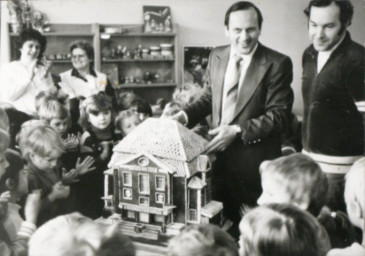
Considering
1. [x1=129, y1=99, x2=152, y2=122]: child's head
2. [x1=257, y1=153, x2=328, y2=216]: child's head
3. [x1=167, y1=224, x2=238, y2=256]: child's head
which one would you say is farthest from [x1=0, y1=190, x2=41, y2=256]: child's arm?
[x1=257, y1=153, x2=328, y2=216]: child's head

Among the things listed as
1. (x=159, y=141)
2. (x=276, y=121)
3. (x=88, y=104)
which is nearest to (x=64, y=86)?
(x=88, y=104)

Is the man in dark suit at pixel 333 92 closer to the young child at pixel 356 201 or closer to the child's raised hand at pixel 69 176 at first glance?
the young child at pixel 356 201

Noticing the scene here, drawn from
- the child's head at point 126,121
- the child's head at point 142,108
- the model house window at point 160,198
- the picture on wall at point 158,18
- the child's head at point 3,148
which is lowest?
the model house window at point 160,198

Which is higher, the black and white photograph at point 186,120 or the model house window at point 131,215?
the black and white photograph at point 186,120

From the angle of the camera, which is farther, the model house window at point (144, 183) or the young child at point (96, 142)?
the young child at point (96, 142)

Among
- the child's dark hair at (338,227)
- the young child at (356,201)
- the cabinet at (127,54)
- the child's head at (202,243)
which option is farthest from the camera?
the cabinet at (127,54)

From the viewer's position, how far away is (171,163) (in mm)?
1081

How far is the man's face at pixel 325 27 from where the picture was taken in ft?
3.93

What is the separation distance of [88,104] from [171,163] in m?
0.36

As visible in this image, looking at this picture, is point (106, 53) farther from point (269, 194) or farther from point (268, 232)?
point (268, 232)

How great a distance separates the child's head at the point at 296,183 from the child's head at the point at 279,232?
5.8 inches

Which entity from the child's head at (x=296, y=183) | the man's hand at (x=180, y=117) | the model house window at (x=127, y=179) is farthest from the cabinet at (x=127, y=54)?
the child's head at (x=296, y=183)

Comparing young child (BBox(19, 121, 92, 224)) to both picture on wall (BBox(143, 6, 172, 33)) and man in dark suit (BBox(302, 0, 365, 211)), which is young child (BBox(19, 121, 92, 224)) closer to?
picture on wall (BBox(143, 6, 172, 33))

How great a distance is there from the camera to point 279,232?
87cm
